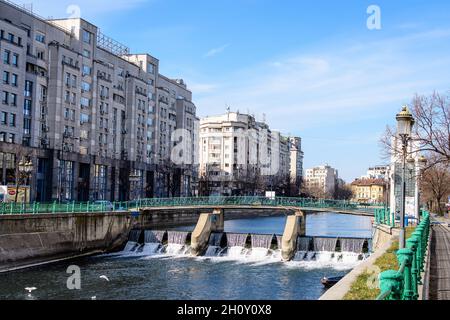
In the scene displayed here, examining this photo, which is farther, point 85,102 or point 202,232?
point 85,102

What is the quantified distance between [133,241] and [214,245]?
29.4 ft

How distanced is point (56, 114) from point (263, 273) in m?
45.7

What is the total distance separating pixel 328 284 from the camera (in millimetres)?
31812

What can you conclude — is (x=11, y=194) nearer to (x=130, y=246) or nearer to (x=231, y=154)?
(x=130, y=246)

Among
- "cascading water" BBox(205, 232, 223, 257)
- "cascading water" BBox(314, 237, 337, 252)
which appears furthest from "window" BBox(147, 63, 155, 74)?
"cascading water" BBox(314, 237, 337, 252)

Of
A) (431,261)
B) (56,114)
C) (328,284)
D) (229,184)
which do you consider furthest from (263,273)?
(229,184)

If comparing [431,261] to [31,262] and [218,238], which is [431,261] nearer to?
[31,262]

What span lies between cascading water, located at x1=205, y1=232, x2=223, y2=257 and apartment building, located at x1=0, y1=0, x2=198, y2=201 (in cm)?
2272

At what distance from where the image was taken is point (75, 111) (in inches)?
3098

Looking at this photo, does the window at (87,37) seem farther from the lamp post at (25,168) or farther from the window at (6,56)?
the lamp post at (25,168)

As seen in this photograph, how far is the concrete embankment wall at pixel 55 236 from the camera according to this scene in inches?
1510

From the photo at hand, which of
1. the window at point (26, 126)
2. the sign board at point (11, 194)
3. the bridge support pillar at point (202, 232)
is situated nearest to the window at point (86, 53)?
the window at point (26, 126)

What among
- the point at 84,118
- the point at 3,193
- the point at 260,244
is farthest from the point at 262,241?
the point at 84,118

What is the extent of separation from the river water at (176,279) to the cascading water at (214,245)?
10.4 feet
